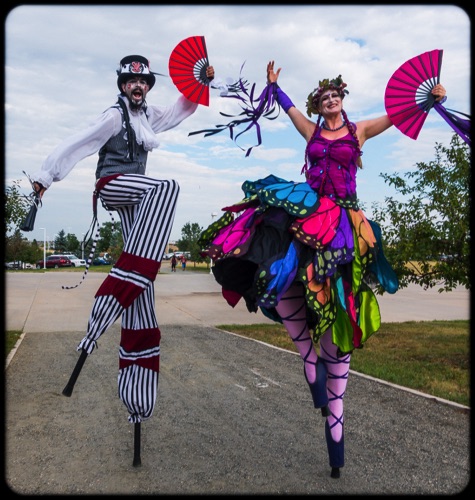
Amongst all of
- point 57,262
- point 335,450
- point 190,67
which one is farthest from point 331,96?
point 57,262

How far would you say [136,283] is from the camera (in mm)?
3127

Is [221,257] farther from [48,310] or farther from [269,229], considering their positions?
[48,310]

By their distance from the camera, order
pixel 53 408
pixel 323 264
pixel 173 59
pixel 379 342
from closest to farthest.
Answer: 1. pixel 323 264
2. pixel 173 59
3. pixel 53 408
4. pixel 379 342

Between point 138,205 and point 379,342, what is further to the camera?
point 379,342

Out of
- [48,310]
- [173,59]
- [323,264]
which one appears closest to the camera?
[323,264]

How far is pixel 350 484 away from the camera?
337 cm

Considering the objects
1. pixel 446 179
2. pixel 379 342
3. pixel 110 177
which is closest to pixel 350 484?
pixel 110 177

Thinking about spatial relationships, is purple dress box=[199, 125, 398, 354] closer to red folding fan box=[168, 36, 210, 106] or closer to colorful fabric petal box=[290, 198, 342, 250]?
colorful fabric petal box=[290, 198, 342, 250]

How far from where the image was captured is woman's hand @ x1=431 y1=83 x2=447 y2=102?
3232 millimetres

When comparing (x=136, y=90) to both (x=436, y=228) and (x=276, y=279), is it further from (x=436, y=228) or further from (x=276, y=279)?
(x=436, y=228)

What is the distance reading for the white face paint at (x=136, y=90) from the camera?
339 cm

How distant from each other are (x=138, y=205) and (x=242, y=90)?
1.14m

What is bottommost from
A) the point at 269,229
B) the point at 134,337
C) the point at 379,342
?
the point at 379,342

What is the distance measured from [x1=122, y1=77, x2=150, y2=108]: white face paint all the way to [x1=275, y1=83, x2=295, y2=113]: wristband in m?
0.93
